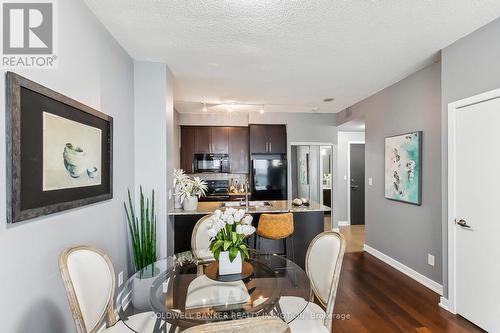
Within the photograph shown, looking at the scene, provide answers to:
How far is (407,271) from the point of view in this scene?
3508mm

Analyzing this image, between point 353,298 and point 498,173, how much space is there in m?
1.83

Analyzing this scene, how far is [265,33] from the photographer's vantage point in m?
2.35

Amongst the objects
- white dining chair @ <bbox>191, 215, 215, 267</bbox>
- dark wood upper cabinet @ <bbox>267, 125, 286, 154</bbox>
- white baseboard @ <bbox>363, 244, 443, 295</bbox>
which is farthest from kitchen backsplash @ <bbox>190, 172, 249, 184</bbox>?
white dining chair @ <bbox>191, 215, 215, 267</bbox>

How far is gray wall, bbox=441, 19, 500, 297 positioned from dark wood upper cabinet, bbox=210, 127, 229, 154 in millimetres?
3970

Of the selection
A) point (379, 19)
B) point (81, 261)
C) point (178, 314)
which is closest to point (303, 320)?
point (178, 314)

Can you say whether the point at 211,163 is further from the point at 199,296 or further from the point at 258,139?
the point at 199,296

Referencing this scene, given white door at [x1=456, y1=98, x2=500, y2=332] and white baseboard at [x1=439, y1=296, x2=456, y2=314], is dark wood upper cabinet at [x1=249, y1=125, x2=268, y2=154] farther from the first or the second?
white baseboard at [x1=439, y1=296, x2=456, y2=314]


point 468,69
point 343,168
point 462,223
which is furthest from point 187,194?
point 343,168

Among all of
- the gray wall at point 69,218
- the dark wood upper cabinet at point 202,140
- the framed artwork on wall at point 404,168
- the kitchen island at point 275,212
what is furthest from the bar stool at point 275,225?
the dark wood upper cabinet at point 202,140

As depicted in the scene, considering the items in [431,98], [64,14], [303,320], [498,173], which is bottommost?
[303,320]

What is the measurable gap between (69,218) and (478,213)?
130 inches

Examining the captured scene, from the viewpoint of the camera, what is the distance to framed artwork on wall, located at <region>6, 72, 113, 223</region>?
1.27 m

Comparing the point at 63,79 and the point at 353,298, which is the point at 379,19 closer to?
the point at 63,79

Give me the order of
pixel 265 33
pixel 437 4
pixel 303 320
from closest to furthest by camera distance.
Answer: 1. pixel 303 320
2. pixel 437 4
3. pixel 265 33
